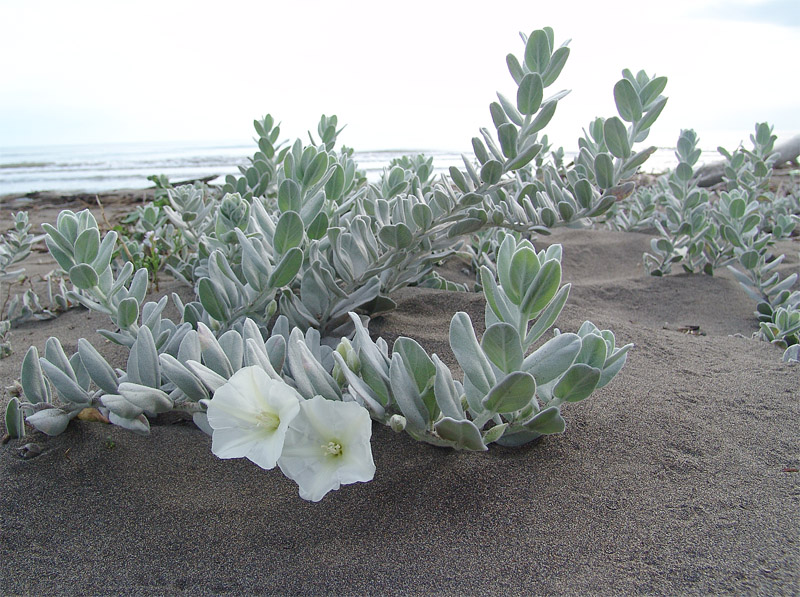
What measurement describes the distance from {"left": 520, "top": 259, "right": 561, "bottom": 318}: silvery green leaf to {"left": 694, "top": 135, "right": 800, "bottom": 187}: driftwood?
5.79m

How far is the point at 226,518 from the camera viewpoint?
1027 mm

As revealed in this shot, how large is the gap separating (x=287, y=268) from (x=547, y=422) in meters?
0.67

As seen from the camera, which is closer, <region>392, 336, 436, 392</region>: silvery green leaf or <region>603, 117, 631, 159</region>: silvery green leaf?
<region>392, 336, 436, 392</region>: silvery green leaf

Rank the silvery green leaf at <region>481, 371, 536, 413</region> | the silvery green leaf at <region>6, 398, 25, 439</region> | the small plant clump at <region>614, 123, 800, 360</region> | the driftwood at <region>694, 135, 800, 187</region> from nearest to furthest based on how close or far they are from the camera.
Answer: the silvery green leaf at <region>481, 371, 536, 413</region>
the silvery green leaf at <region>6, 398, 25, 439</region>
the small plant clump at <region>614, 123, 800, 360</region>
the driftwood at <region>694, 135, 800, 187</region>

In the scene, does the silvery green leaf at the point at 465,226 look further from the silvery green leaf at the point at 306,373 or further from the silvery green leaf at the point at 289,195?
the silvery green leaf at the point at 306,373

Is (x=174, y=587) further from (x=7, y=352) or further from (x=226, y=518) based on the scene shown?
(x=7, y=352)

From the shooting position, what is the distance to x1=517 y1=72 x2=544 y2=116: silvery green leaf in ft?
4.51

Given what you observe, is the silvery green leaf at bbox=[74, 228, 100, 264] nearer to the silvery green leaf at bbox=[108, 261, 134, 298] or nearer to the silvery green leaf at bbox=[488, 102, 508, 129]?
the silvery green leaf at bbox=[108, 261, 134, 298]

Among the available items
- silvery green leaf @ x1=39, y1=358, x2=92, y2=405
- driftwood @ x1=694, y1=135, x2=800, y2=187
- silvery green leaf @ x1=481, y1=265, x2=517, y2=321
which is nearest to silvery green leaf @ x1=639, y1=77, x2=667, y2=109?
silvery green leaf @ x1=481, y1=265, x2=517, y2=321

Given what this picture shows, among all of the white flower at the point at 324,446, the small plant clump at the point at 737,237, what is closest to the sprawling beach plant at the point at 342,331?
the white flower at the point at 324,446

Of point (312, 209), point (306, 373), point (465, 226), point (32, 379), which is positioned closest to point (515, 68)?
point (465, 226)

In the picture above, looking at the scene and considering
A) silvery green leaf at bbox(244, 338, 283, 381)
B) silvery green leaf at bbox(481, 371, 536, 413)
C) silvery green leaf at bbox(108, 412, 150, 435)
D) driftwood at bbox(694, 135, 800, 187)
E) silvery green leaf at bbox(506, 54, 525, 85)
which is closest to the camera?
silvery green leaf at bbox(481, 371, 536, 413)

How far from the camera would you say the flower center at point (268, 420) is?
92 cm

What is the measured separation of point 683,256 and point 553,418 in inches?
79.1
